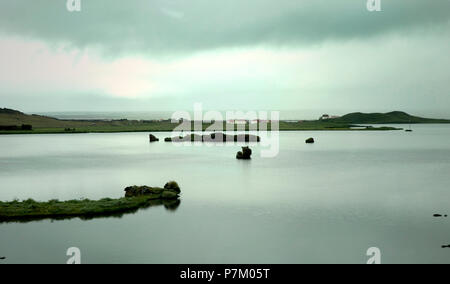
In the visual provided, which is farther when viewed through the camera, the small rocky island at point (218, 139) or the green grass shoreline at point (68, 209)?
the small rocky island at point (218, 139)

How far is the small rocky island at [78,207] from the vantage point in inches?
987

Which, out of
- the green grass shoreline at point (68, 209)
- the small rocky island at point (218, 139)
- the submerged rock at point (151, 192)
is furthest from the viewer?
the small rocky island at point (218, 139)

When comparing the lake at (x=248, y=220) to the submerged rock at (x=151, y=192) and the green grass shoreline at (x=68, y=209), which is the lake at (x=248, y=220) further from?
the submerged rock at (x=151, y=192)

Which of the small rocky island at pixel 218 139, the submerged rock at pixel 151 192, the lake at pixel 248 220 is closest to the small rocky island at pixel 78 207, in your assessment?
the submerged rock at pixel 151 192

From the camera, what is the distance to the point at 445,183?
4325cm

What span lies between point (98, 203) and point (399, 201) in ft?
73.0

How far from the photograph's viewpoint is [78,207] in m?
26.6

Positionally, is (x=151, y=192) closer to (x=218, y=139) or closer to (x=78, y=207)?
(x=78, y=207)

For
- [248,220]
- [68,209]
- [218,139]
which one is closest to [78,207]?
[68,209]

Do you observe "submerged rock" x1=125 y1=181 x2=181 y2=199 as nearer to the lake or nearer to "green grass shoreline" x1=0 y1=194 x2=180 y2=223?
"green grass shoreline" x1=0 y1=194 x2=180 y2=223

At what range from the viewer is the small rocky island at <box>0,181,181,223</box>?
82.3ft

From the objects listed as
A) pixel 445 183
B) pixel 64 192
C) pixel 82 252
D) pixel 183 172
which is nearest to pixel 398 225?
pixel 82 252

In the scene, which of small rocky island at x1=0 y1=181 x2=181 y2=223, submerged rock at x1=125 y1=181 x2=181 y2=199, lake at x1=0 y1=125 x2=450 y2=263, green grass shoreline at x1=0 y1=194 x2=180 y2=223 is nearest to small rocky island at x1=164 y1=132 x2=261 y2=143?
lake at x1=0 y1=125 x2=450 y2=263

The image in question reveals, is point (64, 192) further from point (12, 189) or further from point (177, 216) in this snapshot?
point (177, 216)
